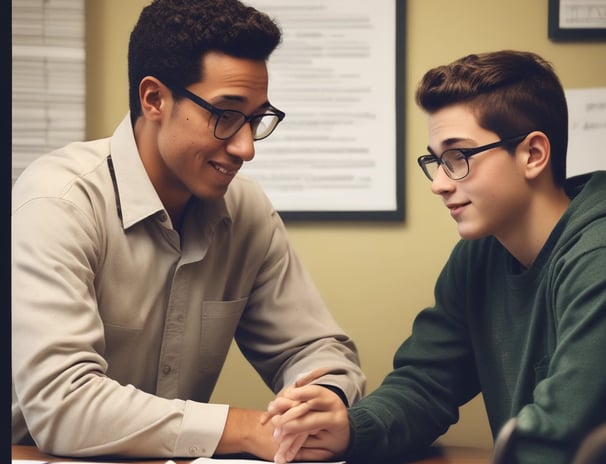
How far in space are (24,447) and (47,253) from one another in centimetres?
34

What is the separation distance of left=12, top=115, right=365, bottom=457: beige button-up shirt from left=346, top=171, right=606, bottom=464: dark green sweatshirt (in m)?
0.14

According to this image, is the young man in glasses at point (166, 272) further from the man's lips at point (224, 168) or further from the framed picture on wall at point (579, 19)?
the framed picture on wall at point (579, 19)

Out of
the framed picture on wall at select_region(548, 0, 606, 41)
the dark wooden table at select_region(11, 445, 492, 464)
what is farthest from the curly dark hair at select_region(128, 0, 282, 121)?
the framed picture on wall at select_region(548, 0, 606, 41)

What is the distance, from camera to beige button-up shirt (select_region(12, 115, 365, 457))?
1262 millimetres

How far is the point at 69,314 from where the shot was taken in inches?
51.3

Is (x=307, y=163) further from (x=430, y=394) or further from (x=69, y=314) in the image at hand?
(x=69, y=314)

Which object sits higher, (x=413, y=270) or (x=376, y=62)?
(x=376, y=62)

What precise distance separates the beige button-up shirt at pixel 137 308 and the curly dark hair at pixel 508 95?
0.52 meters

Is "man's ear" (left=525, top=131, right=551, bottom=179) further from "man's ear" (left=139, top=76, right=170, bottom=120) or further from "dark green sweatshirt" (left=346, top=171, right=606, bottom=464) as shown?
"man's ear" (left=139, top=76, right=170, bottom=120)

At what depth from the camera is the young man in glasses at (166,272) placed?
1.27 meters

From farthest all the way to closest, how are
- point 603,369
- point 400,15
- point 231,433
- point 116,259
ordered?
1. point 400,15
2. point 116,259
3. point 231,433
4. point 603,369

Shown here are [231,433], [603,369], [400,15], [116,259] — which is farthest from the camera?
[400,15]

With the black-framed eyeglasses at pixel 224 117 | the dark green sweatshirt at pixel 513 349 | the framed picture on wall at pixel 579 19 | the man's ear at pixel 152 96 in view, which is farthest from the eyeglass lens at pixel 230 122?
the framed picture on wall at pixel 579 19

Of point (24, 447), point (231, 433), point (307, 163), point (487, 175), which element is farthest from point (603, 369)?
point (307, 163)
